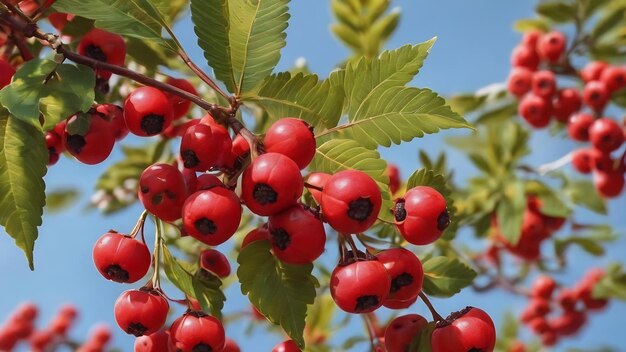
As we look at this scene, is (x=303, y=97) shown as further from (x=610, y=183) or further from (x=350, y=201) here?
(x=610, y=183)

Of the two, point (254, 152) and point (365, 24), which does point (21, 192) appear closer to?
point (254, 152)

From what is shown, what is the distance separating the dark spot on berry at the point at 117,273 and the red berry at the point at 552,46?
4.15 m

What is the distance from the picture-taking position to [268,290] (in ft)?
6.88

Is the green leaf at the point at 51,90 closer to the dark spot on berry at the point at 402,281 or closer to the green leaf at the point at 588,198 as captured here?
the dark spot on berry at the point at 402,281

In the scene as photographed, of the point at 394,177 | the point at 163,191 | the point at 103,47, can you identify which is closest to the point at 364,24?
the point at 394,177

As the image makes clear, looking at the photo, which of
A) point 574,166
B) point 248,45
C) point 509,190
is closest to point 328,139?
point 248,45

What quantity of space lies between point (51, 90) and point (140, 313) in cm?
65

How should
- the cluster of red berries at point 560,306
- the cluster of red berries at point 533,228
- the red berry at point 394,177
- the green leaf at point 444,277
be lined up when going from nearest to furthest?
1. the green leaf at point 444,277
2. the red berry at point 394,177
3. the cluster of red berries at point 533,228
4. the cluster of red berries at point 560,306

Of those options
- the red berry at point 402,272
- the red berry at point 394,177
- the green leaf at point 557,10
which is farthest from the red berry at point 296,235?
the green leaf at point 557,10

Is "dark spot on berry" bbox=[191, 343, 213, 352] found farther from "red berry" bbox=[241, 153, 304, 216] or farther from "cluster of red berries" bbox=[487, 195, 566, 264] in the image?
"cluster of red berries" bbox=[487, 195, 566, 264]

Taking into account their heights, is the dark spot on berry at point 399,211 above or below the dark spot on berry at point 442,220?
above

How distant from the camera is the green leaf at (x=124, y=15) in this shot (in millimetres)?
2098

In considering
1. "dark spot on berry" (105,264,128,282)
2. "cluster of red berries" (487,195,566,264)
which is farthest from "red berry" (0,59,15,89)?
"cluster of red berries" (487,195,566,264)

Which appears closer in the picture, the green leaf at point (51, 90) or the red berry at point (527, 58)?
the green leaf at point (51, 90)
